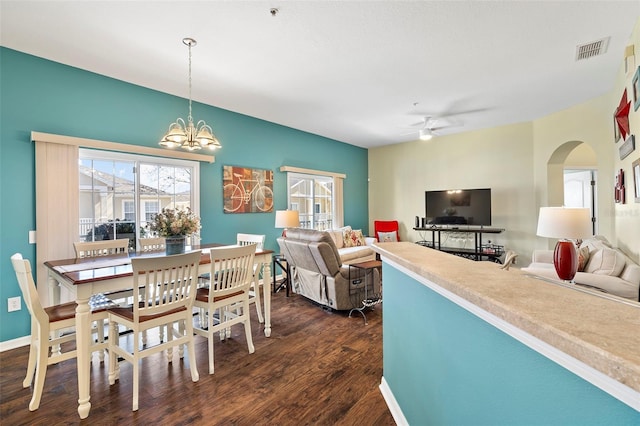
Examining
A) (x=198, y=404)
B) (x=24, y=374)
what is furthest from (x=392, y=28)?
(x=24, y=374)

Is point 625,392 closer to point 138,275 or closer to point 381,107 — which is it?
point 138,275

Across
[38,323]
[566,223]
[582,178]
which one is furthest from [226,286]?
[582,178]

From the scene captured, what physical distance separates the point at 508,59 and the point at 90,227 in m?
4.86

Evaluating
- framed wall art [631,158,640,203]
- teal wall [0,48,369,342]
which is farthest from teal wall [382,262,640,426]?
teal wall [0,48,369,342]

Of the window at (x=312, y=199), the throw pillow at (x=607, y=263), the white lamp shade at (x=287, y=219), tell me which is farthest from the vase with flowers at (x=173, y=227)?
the throw pillow at (x=607, y=263)

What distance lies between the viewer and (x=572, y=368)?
591 mm

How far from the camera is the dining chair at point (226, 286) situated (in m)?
2.43

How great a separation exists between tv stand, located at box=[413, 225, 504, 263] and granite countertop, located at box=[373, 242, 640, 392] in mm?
4745

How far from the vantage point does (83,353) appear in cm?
192

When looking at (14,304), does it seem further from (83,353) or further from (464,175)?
(464,175)

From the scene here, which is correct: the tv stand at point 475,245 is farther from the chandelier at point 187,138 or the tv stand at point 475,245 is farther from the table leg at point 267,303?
the chandelier at point 187,138

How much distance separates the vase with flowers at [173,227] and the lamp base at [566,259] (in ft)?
9.11

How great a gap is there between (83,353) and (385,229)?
5701 mm

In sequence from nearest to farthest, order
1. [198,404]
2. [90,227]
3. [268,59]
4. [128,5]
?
[198,404] < [128,5] < [268,59] < [90,227]
